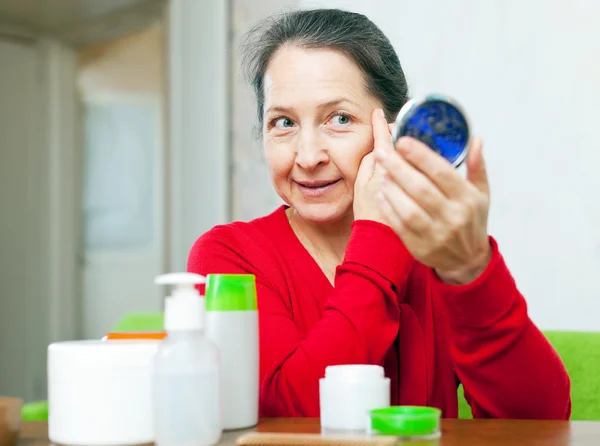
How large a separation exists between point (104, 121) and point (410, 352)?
5.08 metres


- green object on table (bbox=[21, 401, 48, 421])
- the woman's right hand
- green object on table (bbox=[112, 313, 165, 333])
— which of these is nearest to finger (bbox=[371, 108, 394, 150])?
the woman's right hand

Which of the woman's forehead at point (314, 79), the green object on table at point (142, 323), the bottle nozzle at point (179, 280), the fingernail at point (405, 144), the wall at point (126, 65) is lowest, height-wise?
the green object on table at point (142, 323)

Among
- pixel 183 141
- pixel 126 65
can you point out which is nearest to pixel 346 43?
pixel 183 141

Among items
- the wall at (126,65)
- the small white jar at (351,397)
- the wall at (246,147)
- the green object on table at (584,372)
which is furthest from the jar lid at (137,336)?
the wall at (126,65)

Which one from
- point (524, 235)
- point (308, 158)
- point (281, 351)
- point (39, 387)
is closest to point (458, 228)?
point (281, 351)

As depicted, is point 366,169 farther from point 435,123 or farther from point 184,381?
point 184,381

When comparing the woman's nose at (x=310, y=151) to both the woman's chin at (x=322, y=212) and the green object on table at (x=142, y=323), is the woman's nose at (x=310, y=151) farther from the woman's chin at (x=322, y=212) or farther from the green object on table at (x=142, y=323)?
the green object on table at (x=142, y=323)

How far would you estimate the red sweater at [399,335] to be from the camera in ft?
2.66

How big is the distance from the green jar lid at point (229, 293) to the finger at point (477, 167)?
234 millimetres

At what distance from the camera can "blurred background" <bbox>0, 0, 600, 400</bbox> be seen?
5.77 ft

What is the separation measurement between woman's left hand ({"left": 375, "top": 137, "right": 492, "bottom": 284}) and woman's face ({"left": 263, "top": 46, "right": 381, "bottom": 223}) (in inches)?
14.7

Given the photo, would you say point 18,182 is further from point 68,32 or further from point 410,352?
point 410,352

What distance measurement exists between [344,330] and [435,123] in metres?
0.27

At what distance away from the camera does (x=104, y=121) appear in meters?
5.82
